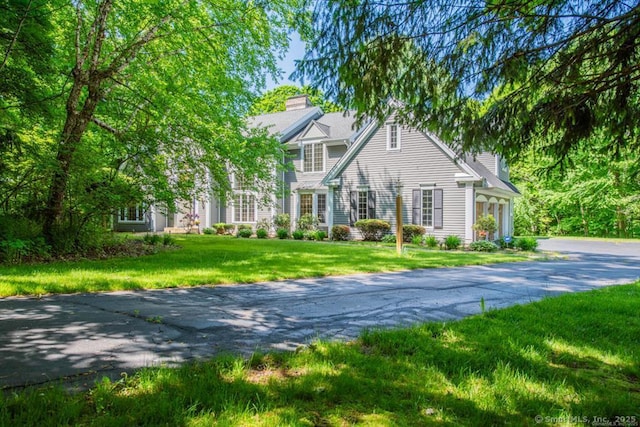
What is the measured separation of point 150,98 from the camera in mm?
11445

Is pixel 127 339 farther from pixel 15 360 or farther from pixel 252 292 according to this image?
pixel 252 292

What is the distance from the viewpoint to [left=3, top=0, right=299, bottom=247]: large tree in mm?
10172

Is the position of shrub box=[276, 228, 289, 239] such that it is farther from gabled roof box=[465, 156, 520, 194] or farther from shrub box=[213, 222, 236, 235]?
gabled roof box=[465, 156, 520, 194]

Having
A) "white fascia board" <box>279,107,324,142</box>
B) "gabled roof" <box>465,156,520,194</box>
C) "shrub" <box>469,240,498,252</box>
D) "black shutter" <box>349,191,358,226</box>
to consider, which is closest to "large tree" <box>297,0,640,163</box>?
"shrub" <box>469,240,498,252</box>

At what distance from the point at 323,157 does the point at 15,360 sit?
21.4 m

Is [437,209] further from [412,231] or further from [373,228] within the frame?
[373,228]

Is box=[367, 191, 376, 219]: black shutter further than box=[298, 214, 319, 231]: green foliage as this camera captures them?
No

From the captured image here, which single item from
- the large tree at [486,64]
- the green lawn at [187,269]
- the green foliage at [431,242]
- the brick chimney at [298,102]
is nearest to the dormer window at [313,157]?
the brick chimney at [298,102]

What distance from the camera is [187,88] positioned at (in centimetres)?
1275

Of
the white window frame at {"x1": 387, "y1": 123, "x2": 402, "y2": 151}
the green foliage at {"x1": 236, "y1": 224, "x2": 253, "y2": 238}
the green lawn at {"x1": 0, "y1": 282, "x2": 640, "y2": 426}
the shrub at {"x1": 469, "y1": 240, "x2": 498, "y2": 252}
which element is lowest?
the shrub at {"x1": 469, "y1": 240, "x2": 498, "y2": 252}

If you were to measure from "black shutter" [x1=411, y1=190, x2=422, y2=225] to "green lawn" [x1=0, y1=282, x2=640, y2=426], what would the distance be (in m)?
15.9

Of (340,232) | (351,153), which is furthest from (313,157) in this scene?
(340,232)

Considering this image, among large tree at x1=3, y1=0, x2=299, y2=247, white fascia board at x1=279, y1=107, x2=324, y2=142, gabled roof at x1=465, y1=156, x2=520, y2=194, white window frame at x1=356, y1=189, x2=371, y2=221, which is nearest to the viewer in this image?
large tree at x1=3, y1=0, x2=299, y2=247

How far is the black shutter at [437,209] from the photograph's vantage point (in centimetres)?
1941
